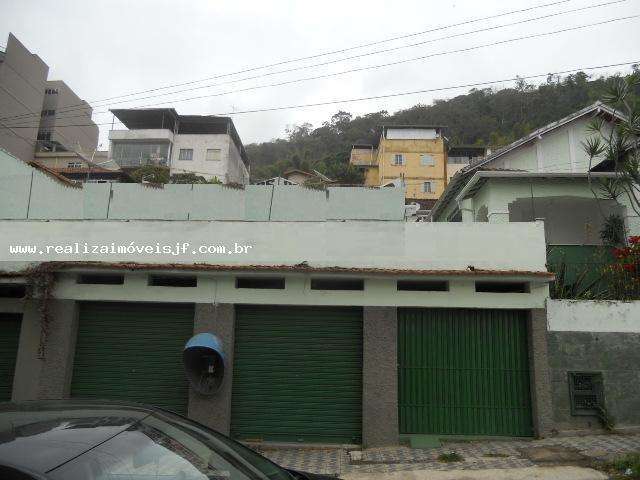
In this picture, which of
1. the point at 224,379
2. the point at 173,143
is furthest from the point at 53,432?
the point at 173,143

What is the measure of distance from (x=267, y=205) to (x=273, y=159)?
53.0 metres

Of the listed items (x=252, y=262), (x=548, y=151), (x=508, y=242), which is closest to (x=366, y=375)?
(x=252, y=262)

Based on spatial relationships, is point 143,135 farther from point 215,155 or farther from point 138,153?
point 215,155

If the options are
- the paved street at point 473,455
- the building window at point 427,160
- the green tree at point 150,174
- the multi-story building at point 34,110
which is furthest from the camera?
the building window at point 427,160

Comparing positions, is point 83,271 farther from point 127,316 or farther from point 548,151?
point 548,151

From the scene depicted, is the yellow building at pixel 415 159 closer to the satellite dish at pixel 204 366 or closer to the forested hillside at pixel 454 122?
the forested hillside at pixel 454 122

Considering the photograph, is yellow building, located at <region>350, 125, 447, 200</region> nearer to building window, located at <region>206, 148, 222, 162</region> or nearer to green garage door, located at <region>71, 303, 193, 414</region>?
building window, located at <region>206, 148, 222, 162</region>

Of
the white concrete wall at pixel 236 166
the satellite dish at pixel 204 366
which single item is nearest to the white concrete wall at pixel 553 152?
the satellite dish at pixel 204 366

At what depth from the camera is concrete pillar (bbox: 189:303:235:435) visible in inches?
356

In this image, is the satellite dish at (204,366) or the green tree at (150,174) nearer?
the satellite dish at (204,366)

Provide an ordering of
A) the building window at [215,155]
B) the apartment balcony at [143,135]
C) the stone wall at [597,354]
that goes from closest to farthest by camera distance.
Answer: the stone wall at [597,354], the apartment balcony at [143,135], the building window at [215,155]

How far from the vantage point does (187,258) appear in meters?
9.87

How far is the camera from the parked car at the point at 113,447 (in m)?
2.18

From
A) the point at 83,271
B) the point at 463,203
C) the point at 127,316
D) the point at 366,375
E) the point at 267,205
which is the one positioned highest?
the point at 463,203
